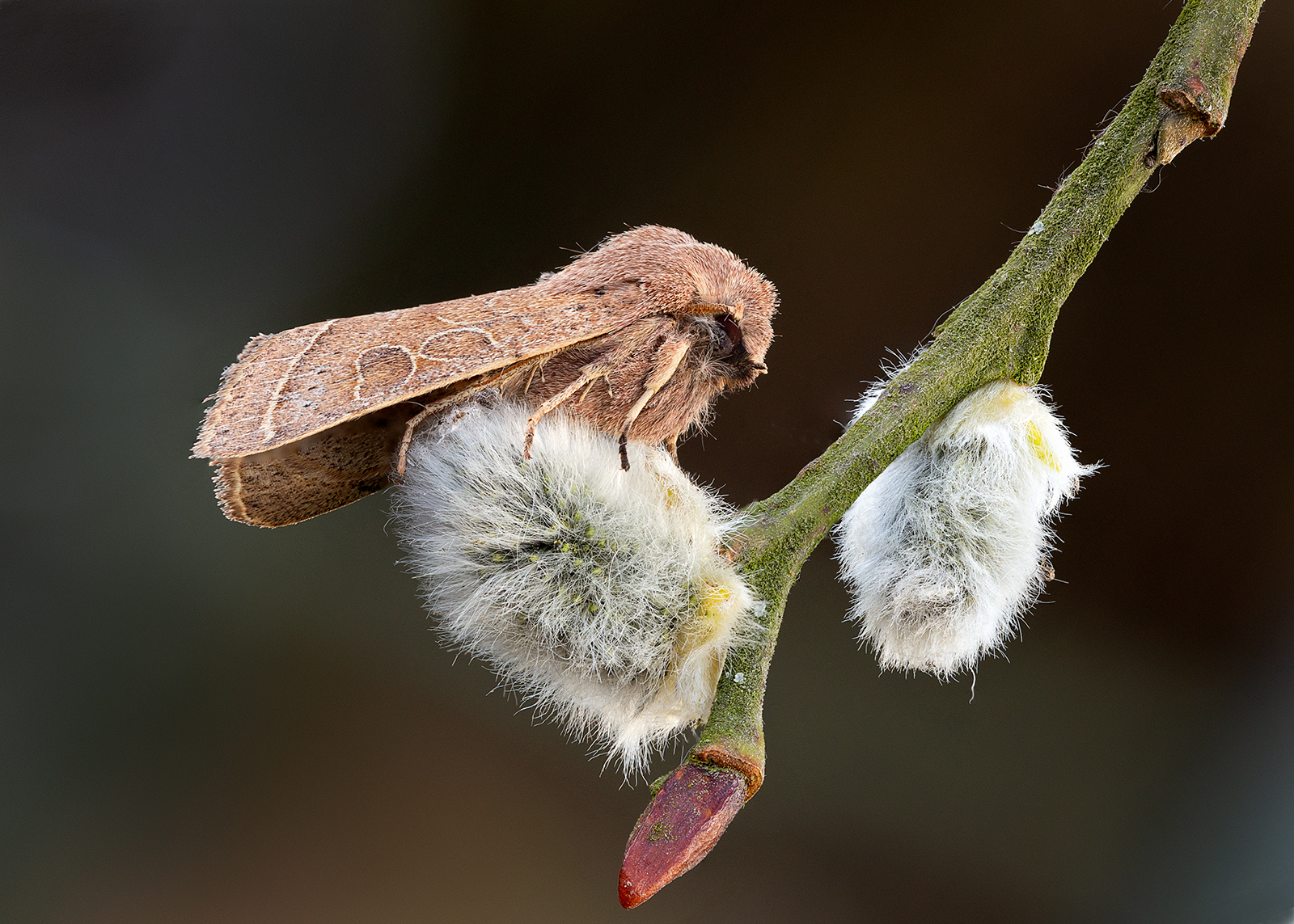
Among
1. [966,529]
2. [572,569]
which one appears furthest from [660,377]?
[966,529]

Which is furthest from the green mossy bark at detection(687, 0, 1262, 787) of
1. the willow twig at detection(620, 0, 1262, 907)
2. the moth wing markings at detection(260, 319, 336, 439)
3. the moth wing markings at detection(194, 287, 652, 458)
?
the moth wing markings at detection(260, 319, 336, 439)

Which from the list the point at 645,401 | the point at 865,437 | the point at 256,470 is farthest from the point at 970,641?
the point at 256,470

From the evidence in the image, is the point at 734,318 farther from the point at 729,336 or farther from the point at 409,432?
the point at 409,432

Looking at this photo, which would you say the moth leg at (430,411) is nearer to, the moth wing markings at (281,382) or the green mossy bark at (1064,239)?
the moth wing markings at (281,382)

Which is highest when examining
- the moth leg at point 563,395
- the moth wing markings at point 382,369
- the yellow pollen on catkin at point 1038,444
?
the yellow pollen on catkin at point 1038,444

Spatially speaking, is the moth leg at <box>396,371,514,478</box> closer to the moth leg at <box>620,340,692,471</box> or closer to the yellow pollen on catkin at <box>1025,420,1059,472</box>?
the moth leg at <box>620,340,692,471</box>

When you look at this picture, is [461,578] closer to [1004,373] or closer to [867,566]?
[867,566]

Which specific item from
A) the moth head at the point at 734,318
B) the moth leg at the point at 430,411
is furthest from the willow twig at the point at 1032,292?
the moth leg at the point at 430,411
